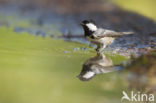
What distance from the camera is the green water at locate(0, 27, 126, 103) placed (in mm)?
3586

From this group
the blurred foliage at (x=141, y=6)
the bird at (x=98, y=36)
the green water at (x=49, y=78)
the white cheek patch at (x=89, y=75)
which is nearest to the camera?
the green water at (x=49, y=78)

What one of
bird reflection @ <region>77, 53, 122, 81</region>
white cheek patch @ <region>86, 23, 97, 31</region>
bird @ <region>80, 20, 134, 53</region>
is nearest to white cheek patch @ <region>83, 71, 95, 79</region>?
bird reflection @ <region>77, 53, 122, 81</region>

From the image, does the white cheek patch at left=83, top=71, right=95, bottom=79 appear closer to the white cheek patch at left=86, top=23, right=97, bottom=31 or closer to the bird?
the bird

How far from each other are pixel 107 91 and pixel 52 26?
163 inches

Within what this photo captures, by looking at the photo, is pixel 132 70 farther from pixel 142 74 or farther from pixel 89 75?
pixel 89 75

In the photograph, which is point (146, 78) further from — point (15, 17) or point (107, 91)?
point (15, 17)

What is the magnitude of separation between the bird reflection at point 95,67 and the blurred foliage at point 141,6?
3.34 meters

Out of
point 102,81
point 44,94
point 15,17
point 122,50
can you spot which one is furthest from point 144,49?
point 15,17

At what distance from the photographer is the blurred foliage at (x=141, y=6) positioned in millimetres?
8117

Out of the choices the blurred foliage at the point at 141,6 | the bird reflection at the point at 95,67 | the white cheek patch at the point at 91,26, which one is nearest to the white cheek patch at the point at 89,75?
the bird reflection at the point at 95,67

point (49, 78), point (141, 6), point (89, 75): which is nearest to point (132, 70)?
point (89, 75)

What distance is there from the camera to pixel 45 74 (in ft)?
13.9

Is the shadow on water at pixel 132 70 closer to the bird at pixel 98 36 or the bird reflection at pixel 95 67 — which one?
the bird reflection at pixel 95 67

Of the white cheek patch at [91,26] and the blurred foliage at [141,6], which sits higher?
the white cheek patch at [91,26]
